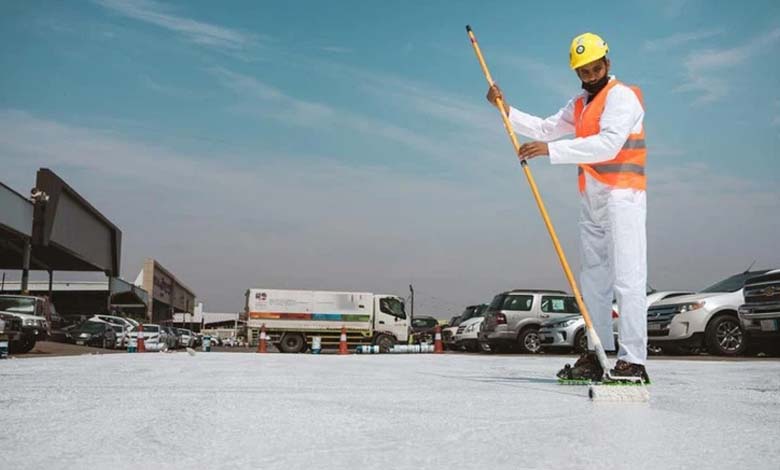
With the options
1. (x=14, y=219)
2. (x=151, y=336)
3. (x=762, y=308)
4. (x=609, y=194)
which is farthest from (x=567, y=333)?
(x=14, y=219)

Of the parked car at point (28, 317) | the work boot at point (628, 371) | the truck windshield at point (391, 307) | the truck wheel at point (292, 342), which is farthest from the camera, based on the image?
the truck windshield at point (391, 307)

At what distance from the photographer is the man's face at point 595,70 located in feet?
14.8

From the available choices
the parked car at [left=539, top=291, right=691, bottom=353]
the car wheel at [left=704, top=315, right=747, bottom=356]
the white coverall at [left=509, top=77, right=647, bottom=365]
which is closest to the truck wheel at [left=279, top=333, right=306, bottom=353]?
the parked car at [left=539, top=291, right=691, bottom=353]

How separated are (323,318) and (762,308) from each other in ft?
78.6

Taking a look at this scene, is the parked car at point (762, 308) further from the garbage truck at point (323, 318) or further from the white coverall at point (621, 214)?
A: the garbage truck at point (323, 318)

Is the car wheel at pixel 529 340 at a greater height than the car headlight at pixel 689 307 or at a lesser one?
lesser

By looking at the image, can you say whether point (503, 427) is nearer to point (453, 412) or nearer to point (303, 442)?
point (453, 412)

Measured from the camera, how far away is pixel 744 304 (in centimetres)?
1312

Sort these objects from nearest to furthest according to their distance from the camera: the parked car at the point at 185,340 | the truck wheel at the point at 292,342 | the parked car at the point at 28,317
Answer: the parked car at the point at 28,317 → the truck wheel at the point at 292,342 → the parked car at the point at 185,340

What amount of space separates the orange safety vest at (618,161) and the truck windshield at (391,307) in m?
30.6

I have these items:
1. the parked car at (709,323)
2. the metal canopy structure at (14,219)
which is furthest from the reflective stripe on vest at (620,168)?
the metal canopy structure at (14,219)

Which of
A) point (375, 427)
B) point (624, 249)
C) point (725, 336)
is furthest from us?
point (725, 336)

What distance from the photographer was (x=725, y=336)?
45.9 feet

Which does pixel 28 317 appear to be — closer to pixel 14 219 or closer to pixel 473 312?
pixel 473 312
